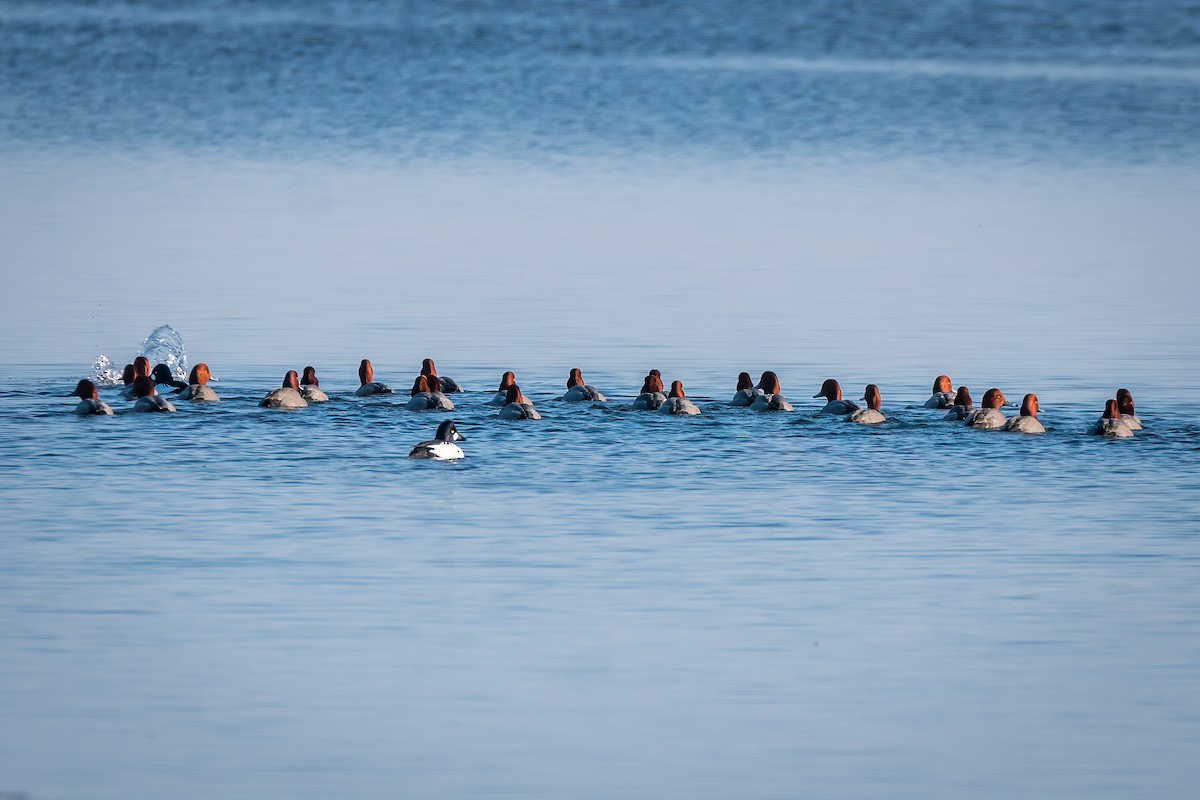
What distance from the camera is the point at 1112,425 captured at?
2331 centimetres

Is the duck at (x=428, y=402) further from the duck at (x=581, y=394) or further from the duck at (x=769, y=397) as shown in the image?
the duck at (x=769, y=397)

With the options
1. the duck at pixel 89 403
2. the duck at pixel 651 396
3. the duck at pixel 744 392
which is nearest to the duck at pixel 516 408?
the duck at pixel 651 396

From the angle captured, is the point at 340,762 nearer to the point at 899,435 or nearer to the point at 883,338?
the point at 899,435

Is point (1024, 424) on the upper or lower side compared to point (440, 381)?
lower

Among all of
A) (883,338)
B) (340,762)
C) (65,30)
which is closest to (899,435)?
(883,338)

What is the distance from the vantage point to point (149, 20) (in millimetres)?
91188

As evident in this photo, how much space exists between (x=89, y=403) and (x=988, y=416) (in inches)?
418

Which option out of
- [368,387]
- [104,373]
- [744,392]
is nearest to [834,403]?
[744,392]

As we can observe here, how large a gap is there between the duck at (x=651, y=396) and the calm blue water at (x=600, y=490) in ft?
2.12

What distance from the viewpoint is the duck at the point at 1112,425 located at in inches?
918

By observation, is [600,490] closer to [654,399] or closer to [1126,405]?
[654,399]

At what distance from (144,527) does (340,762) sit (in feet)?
21.2

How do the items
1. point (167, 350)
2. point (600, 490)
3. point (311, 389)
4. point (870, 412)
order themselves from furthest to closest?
point (167, 350) < point (311, 389) < point (870, 412) < point (600, 490)

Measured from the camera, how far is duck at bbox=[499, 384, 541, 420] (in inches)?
946
